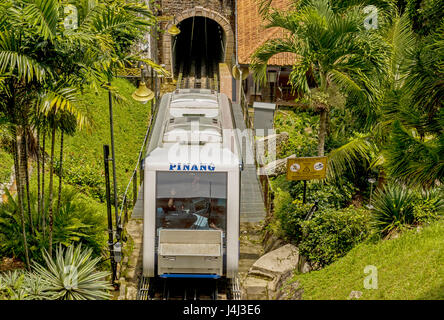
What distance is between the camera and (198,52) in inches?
1550

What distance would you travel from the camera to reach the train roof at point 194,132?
12.1 metres

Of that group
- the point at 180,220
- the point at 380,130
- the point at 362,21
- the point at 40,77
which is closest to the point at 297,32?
the point at 362,21

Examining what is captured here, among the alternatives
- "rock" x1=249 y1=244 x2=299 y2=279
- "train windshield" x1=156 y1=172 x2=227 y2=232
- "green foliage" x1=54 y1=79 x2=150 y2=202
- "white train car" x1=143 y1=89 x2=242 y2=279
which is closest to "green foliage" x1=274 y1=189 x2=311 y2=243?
"rock" x1=249 y1=244 x2=299 y2=279

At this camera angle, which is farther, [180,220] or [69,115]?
[180,220]

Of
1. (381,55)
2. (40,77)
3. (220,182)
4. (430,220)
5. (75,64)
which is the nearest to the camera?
(40,77)

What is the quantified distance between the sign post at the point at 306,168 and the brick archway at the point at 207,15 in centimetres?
2057

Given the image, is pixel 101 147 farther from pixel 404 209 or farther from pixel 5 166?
pixel 404 209

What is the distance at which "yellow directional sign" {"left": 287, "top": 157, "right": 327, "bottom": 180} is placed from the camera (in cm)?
1251

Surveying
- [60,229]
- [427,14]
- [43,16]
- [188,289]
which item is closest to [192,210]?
[188,289]

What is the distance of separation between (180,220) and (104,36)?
4196mm

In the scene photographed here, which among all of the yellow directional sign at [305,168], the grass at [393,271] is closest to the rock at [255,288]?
the grass at [393,271]

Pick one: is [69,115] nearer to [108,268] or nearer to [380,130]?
[108,268]

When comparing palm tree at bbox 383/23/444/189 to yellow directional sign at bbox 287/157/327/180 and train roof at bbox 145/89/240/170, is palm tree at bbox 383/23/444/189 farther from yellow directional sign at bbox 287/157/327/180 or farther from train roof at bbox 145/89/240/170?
train roof at bbox 145/89/240/170

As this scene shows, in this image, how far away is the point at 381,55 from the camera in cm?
1276
